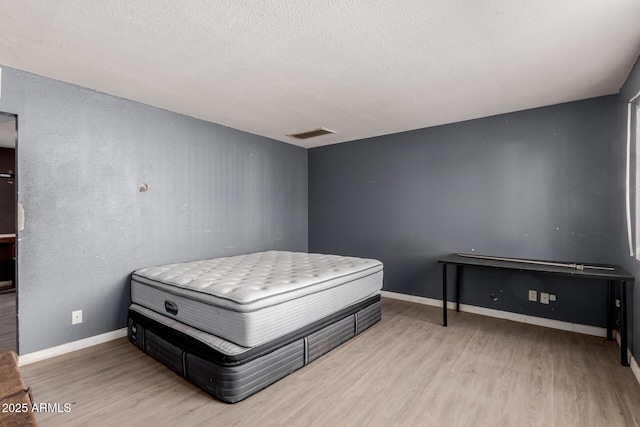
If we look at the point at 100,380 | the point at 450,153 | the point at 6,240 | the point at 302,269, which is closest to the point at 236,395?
the point at 100,380

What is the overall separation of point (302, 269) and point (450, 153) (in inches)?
94.7

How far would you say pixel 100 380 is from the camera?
7.45ft

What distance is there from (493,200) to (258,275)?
110 inches

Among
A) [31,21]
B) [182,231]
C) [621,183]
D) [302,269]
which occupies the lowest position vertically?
[302,269]

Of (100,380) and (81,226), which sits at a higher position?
(81,226)

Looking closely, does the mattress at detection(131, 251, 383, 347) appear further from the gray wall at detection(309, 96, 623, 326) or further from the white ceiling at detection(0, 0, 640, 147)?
the white ceiling at detection(0, 0, 640, 147)

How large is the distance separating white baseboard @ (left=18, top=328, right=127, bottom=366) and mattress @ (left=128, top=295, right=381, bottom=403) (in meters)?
0.22

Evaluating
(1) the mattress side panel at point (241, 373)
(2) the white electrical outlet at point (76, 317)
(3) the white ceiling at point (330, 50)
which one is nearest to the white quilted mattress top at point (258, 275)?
(1) the mattress side panel at point (241, 373)

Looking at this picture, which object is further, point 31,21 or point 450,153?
point 450,153

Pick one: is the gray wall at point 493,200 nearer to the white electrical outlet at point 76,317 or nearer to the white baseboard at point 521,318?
the white baseboard at point 521,318

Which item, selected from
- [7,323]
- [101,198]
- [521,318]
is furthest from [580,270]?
[7,323]

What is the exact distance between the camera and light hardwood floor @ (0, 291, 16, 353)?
9.04 feet

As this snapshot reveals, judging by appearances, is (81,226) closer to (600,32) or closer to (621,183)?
(600,32)

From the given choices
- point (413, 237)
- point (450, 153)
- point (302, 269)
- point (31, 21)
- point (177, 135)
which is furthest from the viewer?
point (413, 237)
